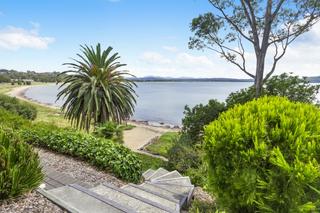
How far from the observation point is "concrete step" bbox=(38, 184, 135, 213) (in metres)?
3.61

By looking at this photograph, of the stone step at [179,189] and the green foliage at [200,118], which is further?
the green foliage at [200,118]

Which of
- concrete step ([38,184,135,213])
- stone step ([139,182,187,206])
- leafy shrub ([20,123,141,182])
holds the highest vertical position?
concrete step ([38,184,135,213])

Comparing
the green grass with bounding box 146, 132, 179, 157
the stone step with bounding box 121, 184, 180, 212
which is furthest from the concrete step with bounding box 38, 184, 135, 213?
the green grass with bounding box 146, 132, 179, 157

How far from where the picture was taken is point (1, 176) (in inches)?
134

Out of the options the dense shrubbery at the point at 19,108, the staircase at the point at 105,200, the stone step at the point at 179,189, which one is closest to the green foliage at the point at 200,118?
the stone step at the point at 179,189

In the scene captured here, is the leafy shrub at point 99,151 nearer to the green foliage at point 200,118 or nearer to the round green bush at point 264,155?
the round green bush at point 264,155

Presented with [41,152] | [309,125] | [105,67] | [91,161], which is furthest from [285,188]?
[105,67]

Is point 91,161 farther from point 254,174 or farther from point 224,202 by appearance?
point 254,174

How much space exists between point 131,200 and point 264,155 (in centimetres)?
236

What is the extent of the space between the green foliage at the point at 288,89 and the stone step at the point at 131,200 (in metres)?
11.0

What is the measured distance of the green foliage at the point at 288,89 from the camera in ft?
47.5

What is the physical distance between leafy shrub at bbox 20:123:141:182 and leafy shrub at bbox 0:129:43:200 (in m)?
2.78

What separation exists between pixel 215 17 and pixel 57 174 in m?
12.2

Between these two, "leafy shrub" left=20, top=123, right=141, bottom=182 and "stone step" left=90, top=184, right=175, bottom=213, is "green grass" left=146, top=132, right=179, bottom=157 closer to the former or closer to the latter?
"leafy shrub" left=20, top=123, right=141, bottom=182
